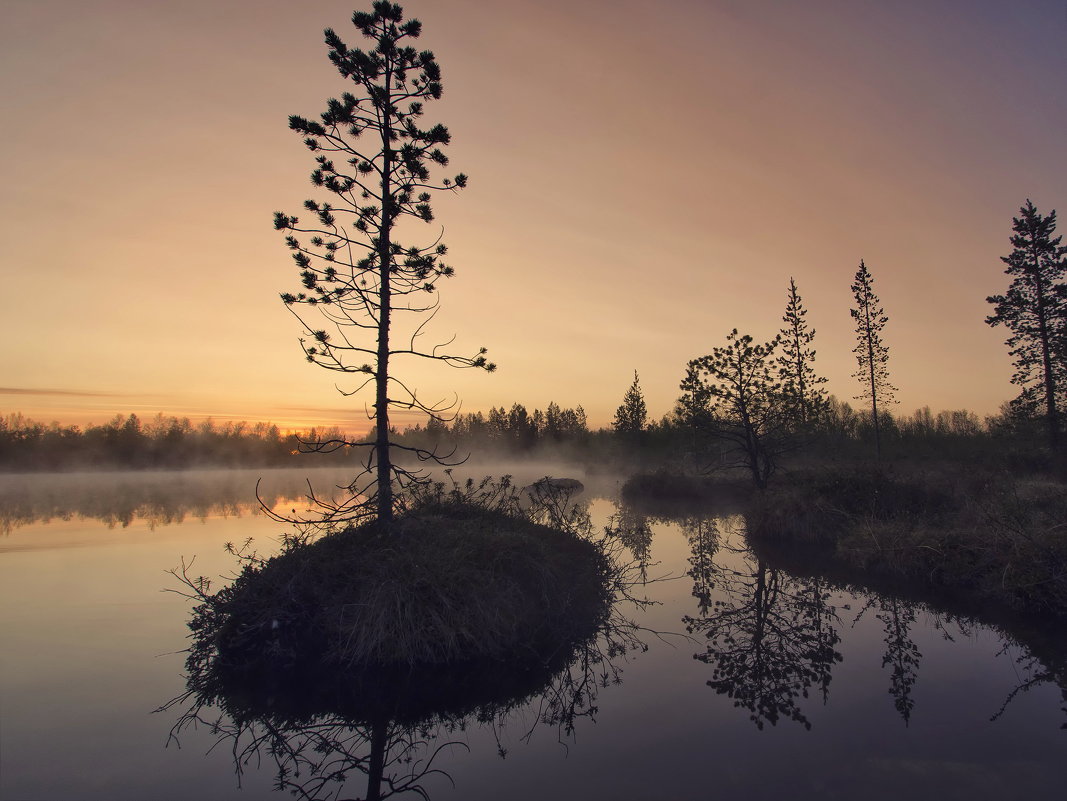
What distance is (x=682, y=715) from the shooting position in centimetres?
657

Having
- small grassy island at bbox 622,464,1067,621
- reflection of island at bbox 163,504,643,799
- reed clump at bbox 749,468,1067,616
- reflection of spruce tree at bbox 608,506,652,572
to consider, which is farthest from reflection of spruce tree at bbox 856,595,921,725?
reflection of spruce tree at bbox 608,506,652,572

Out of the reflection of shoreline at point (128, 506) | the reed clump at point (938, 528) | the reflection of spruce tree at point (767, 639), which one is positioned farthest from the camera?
the reflection of shoreline at point (128, 506)

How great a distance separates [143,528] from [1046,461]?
4340 cm

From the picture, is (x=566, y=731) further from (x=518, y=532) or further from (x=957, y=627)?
(x=957, y=627)

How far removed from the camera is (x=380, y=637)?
738 centimetres

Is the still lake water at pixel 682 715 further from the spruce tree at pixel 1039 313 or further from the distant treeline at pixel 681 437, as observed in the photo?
the spruce tree at pixel 1039 313

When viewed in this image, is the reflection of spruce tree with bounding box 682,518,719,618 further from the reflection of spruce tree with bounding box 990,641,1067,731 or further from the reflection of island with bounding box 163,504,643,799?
the reflection of spruce tree with bounding box 990,641,1067,731

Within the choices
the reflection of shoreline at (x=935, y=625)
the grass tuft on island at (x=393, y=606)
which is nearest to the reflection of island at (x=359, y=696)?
the grass tuft on island at (x=393, y=606)

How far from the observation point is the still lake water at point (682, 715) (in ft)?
16.9

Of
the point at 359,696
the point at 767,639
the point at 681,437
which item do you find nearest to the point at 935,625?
the point at 767,639

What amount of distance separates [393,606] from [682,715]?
13.6 ft

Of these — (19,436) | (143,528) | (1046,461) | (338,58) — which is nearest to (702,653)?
(338,58)

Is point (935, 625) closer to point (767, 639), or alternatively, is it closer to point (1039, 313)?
point (767, 639)

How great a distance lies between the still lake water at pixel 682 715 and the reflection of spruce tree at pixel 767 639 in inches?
1.7
